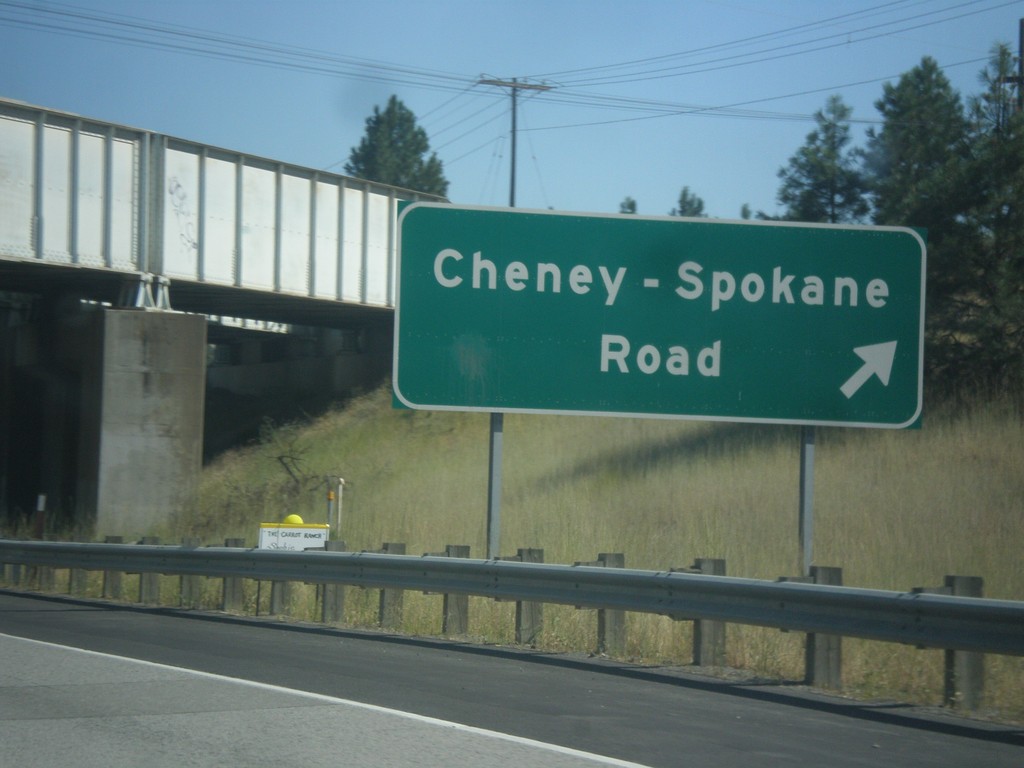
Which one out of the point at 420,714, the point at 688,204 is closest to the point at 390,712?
the point at 420,714

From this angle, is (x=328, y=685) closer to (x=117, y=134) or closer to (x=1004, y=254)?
(x=1004, y=254)

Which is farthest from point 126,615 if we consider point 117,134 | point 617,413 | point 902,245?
point 117,134

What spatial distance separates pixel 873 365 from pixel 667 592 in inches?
157

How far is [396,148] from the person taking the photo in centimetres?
9106

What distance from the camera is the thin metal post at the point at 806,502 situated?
36.1 feet

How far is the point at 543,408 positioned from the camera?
12.1 metres

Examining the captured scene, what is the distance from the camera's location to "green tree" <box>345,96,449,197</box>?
3556 inches

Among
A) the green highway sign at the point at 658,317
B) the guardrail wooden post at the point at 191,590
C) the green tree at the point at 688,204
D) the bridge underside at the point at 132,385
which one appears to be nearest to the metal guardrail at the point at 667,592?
the guardrail wooden post at the point at 191,590

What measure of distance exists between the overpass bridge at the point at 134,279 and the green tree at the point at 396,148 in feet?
187

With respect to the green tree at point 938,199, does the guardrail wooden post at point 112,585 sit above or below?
below

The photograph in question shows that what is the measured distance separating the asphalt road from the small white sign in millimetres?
3409

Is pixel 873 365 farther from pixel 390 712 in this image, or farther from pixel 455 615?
pixel 390 712

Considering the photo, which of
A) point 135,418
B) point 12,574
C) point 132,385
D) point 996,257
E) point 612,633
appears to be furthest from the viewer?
point 135,418

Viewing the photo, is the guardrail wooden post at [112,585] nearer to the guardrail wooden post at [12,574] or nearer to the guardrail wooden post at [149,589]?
the guardrail wooden post at [149,589]
